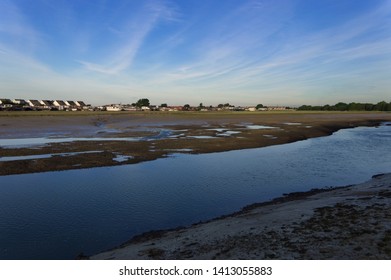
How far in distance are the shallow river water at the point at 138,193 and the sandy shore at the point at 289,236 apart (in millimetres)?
1882

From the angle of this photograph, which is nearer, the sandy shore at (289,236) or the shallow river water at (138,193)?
the sandy shore at (289,236)

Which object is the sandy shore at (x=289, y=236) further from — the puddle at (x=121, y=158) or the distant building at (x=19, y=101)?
the distant building at (x=19, y=101)

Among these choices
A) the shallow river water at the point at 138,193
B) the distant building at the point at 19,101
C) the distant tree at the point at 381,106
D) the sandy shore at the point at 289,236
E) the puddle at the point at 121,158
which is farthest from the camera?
the distant tree at the point at 381,106

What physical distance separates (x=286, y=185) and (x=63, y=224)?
12.1m

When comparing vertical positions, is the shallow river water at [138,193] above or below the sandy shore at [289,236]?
below

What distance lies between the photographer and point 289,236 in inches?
331

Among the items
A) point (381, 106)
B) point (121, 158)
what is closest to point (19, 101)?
point (121, 158)

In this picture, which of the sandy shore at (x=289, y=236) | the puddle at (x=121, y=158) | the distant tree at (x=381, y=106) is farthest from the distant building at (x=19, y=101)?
the distant tree at (x=381, y=106)

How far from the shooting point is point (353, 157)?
26.7 metres

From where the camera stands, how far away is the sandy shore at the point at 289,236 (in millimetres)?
7328

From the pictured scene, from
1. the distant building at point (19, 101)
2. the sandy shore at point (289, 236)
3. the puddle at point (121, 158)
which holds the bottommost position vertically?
the puddle at point (121, 158)

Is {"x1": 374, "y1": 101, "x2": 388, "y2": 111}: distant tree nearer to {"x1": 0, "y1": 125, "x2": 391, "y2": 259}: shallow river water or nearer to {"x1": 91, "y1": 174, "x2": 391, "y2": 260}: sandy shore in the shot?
{"x1": 0, "y1": 125, "x2": 391, "y2": 259}: shallow river water

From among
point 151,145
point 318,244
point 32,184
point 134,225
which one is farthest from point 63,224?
point 151,145

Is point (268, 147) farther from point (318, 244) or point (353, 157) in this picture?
point (318, 244)
